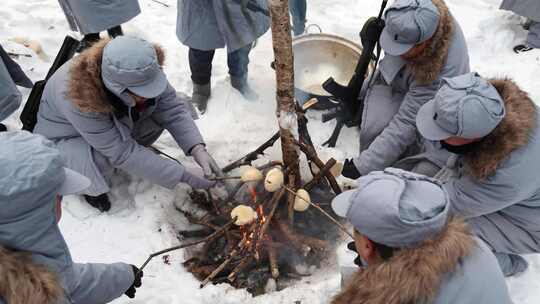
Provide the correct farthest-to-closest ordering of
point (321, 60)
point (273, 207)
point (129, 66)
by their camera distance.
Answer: point (321, 60) < point (273, 207) < point (129, 66)

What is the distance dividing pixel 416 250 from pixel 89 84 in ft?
7.04

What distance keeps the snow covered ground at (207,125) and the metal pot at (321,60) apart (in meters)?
0.36

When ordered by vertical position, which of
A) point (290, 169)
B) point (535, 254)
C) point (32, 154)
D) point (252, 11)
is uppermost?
point (32, 154)

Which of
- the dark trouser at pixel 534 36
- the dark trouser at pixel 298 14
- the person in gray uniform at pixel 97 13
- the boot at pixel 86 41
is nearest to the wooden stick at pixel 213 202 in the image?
the person in gray uniform at pixel 97 13

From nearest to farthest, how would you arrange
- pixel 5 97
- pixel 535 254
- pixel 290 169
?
pixel 535 254, pixel 290 169, pixel 5 97

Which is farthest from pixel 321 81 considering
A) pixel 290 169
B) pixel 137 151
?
pixel 137 151

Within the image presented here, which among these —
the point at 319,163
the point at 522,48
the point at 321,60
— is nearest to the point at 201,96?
the point at 321,60

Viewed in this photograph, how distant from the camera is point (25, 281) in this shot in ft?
5.24

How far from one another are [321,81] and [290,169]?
5.63 ft

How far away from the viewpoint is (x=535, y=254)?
298 centimetres

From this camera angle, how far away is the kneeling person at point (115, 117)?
261cm

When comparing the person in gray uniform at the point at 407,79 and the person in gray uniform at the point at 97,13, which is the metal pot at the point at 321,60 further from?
the person in gray uniform at the point at 97,13

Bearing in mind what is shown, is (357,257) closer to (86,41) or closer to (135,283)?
(135,283)

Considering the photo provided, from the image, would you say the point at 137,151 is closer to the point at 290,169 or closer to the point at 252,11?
the point at 290,169
